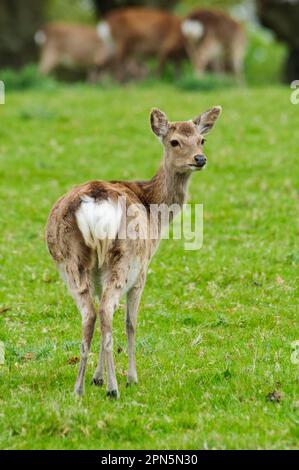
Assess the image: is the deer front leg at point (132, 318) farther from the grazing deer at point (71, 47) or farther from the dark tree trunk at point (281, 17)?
the grazing deer at point (71, 47)

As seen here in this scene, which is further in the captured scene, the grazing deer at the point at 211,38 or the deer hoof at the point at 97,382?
the grazing deer at the point at 211,38

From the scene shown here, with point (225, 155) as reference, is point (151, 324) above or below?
below

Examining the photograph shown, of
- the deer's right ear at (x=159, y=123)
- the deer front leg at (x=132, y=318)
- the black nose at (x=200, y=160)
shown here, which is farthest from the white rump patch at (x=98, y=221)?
the deer's right ear at (x=159, y=123)

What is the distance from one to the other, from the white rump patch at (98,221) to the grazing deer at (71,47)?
21.6 m

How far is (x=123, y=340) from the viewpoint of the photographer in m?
9.17

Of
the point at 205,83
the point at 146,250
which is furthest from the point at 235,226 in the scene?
the point at 205,83

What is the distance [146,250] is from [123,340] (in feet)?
5.78

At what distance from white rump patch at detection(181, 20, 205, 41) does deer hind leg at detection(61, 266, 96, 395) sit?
2033 cm

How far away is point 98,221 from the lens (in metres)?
6.97

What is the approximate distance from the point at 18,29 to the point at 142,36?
5245 mm

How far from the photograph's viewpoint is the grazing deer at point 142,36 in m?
26.7
